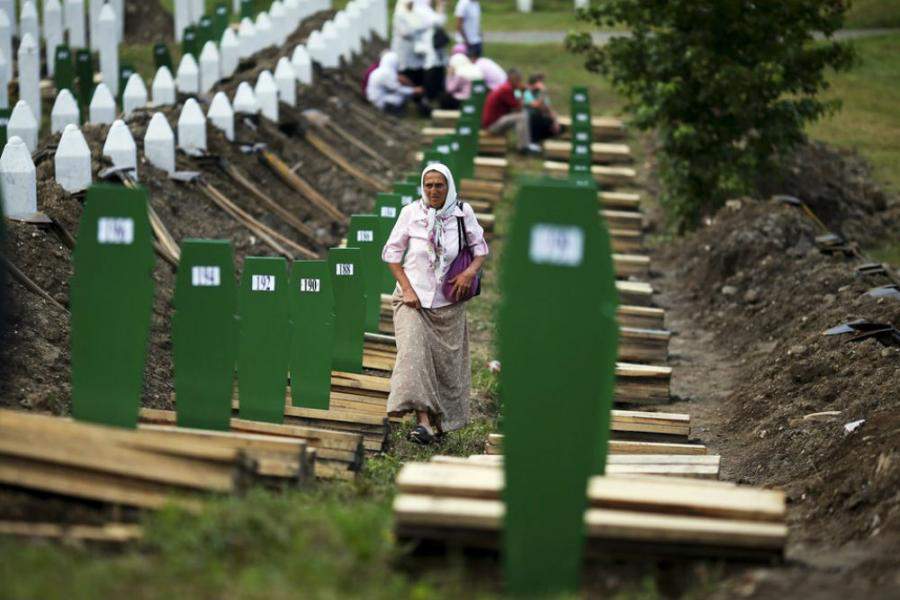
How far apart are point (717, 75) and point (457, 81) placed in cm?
894

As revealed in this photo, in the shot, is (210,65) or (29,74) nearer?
(29,74)

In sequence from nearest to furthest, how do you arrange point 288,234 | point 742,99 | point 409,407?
point 409,407
point 288,234
point 742,99

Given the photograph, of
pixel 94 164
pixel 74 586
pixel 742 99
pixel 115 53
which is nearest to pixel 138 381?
pixel 74 586

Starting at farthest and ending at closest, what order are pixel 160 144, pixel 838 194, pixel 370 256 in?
pixel 838 194, pixel 160 144, pixel 370 256

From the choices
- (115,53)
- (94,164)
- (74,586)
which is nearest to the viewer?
(74,586)

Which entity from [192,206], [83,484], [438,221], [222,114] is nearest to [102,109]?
[222,114]

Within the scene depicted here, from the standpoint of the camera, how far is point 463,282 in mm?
10867

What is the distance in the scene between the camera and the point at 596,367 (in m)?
6.46

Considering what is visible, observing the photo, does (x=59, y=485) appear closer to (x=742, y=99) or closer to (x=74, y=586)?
(x=74, y=586)

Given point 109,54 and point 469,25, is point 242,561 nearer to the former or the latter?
point 109,54

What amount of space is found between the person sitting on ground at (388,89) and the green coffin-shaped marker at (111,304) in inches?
740

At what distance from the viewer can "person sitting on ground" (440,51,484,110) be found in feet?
89.5

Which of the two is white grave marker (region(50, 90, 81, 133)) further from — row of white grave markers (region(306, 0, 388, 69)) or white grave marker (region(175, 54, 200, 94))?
row of white grave markers (region(306, 0, 388, 69))

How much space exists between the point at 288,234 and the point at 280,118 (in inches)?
185
